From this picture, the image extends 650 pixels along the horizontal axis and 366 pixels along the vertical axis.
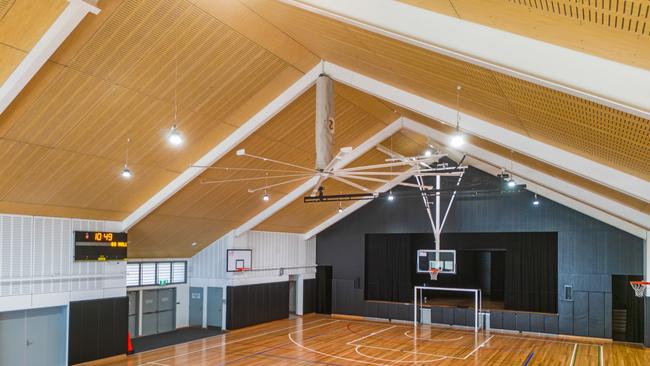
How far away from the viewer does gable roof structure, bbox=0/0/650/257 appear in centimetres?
600

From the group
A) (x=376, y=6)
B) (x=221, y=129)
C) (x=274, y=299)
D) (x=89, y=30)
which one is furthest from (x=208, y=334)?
(x=376, y=6)

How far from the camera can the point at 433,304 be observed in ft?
68.2

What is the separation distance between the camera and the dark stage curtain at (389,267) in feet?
70.9

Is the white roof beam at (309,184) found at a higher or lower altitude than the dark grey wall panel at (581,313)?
higher

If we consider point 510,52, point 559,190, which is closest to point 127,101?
point 510,52

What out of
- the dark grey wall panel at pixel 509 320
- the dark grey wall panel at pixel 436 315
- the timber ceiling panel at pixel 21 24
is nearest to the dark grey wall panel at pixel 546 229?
the dark grey wall panel at pixel 509 320

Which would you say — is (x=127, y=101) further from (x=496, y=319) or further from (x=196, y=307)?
(x=496, y=319)

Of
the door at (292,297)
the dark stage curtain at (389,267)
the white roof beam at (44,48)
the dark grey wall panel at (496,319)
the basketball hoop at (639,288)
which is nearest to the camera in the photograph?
the white roof beam at (44,48)

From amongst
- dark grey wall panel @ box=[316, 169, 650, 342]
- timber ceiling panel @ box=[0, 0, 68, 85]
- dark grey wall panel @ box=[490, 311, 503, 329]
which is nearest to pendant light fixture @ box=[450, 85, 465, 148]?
timber ceiling panel @ box=[0, 0, 68, 85]

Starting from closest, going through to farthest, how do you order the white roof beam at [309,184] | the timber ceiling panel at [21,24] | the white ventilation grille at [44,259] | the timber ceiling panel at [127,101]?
the timber ceiling panel at [21,24], the timber ceiling panel at [127,101], the white ventilation grille at [44,259], the white roof beam at [309,184]

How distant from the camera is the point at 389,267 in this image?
22.0 metres

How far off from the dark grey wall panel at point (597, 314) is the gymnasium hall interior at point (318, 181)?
72 millimetres

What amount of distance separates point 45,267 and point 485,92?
10.5 metres

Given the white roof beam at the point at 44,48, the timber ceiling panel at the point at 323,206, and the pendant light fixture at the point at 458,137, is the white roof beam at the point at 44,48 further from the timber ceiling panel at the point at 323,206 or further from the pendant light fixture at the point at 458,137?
the timber ceiling panel at the point at 323,206
